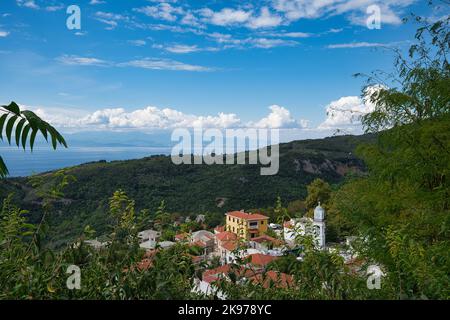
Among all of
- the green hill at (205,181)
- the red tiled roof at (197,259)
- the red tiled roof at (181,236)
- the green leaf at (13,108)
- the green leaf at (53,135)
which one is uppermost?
the green leaf at (13,108)

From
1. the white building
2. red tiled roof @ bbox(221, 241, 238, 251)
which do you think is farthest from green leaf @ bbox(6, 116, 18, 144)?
red tiled roof @ bbox(221, 241, 238, 251)

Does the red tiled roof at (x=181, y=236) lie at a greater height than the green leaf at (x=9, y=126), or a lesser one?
lesser

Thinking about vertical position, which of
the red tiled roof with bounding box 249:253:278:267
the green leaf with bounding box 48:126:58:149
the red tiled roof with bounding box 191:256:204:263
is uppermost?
the green leaf with bounding box 48:126:58:149

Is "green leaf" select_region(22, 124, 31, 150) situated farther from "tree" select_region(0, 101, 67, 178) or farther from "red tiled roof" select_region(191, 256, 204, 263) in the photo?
"red tiled roof" select_region(191, 256, 204, 263)

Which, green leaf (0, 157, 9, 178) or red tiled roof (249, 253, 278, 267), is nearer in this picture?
green leaf (0, 157, 9, 178)

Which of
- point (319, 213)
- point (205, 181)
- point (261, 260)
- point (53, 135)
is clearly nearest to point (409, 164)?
point (261, 260)

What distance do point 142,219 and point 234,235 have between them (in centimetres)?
78

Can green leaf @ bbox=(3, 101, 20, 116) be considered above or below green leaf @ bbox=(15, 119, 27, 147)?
above

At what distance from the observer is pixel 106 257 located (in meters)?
2.10

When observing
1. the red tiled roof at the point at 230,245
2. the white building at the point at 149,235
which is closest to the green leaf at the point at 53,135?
the white building at the point at 149,235

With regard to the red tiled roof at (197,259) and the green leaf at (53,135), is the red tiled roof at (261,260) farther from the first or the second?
the green leaf at (53,135)

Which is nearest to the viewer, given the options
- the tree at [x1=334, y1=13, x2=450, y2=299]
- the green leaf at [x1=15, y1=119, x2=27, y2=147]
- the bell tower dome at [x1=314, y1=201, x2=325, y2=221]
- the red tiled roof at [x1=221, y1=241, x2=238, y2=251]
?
the green leaf at [x1=15, y1=119, x2=27, y2=147]

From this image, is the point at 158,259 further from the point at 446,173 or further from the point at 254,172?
the point at 254,172
